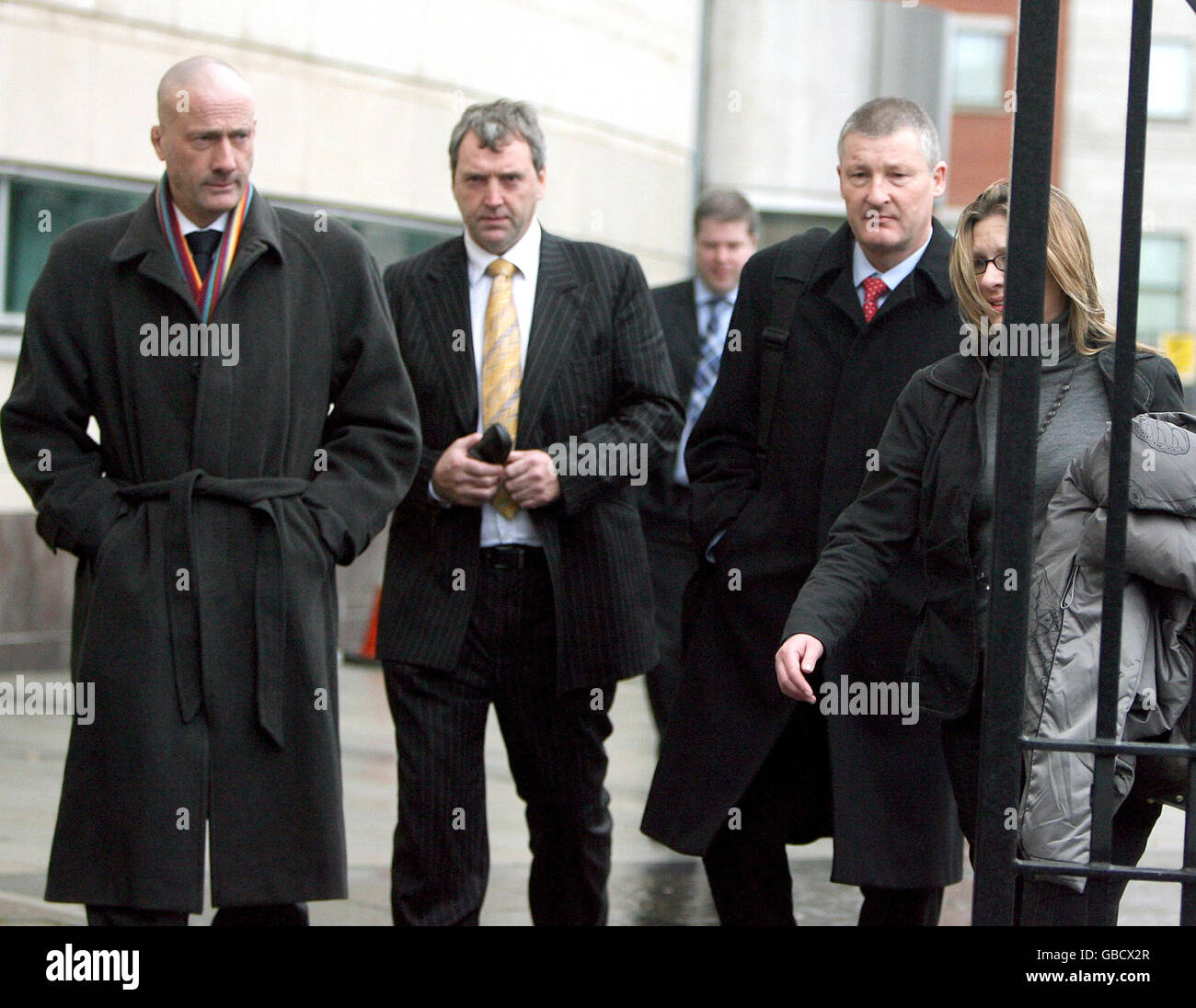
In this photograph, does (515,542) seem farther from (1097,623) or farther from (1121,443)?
(1121,443)

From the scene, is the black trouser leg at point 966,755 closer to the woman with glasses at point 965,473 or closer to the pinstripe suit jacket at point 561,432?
the woman with glasses at point 965,473

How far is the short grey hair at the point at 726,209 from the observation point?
26.5ft

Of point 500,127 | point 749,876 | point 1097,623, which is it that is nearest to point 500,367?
point 500,127

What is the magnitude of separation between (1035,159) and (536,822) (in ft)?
9.07

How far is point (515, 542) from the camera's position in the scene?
18.0 feet

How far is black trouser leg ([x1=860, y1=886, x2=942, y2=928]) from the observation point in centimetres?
509

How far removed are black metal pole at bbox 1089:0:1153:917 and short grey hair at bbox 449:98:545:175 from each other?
232 centimetres

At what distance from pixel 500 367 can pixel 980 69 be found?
32.2 metres

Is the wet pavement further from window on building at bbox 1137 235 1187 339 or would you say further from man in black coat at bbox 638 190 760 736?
window on building at bbox 1137 235 1187 339

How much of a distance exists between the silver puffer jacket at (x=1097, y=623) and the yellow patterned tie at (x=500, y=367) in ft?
6.47

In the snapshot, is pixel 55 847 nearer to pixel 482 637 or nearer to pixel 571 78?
pixel 482 637

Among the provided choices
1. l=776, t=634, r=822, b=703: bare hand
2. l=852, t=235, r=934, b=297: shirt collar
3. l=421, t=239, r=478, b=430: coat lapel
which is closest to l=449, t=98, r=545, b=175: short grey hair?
l=421, t=239, r=478, b=430: coat lapel

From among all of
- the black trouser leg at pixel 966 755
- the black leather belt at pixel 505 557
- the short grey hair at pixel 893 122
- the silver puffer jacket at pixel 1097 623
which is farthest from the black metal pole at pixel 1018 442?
the black leather belt at pixel 505 557

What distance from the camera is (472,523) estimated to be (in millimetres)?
5445
